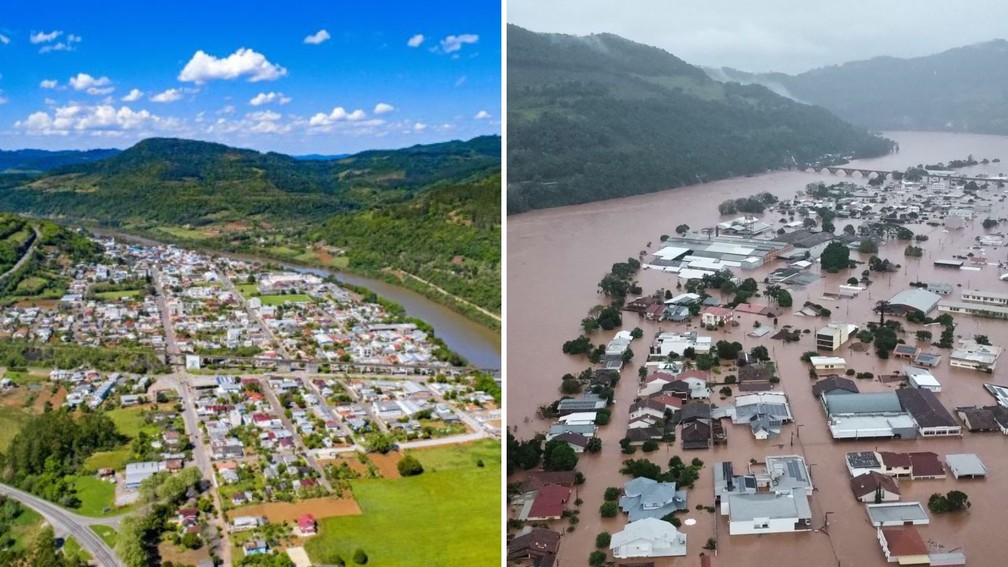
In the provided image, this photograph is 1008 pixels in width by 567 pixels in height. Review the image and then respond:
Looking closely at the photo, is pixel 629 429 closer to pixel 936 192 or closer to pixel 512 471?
pixel 512 471

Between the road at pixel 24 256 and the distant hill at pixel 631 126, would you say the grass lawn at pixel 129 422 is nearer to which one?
the road at pixel 24 256

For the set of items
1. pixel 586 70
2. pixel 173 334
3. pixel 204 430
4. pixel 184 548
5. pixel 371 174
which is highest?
pixel 586 70

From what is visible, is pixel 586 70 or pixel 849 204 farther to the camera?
pixel 586 70

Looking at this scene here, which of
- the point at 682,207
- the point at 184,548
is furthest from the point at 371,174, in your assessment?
the point at 682,207

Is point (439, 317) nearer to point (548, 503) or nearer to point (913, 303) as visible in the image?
point (548, 503)

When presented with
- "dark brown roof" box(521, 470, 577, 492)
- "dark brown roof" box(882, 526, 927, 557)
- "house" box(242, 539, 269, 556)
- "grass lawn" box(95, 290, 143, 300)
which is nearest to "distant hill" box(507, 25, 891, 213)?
"dark brown roof" box(521, 470, 577, 492)

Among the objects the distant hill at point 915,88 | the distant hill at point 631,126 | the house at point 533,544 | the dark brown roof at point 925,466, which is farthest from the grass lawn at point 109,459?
the distant hill at point 915,88

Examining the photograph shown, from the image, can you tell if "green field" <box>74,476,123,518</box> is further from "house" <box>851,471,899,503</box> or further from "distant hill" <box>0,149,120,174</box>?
"house" <box>851,471,899,503</box>
